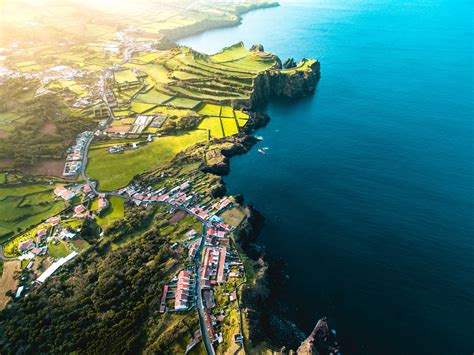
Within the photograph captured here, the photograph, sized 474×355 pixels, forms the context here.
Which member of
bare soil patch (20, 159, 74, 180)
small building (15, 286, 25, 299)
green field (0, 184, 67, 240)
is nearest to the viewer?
small building (15, 286, 25, 299)

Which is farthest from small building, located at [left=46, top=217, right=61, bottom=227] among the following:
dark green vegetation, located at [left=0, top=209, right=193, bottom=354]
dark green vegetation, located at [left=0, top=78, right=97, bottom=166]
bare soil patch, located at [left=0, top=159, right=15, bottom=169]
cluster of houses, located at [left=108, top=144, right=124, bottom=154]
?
cluster of houses, located at [left=108, top=144, right=124, bottom=154]

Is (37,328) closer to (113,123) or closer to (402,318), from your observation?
(402,318)

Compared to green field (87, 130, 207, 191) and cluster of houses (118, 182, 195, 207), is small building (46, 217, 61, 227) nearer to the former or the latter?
green field (87, 130, 207, 191)

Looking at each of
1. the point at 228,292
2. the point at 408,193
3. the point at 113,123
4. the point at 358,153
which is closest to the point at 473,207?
the point at 408,193

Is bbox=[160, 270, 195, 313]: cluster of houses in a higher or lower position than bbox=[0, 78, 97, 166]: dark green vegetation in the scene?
lower

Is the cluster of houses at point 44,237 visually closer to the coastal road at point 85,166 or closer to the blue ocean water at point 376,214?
the coastal road at point 85,166

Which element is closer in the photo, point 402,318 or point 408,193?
point 402,318

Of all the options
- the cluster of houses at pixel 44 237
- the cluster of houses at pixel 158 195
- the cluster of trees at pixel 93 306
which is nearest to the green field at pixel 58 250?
the cluster of houses at pixel 44 237
